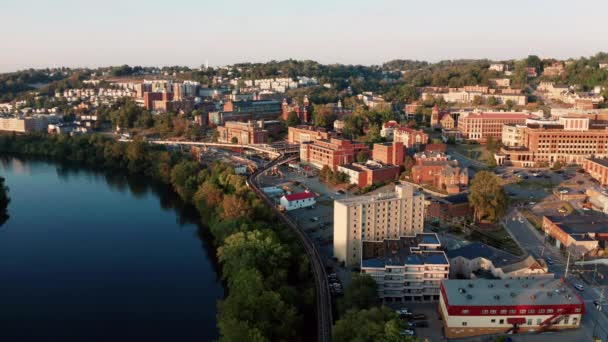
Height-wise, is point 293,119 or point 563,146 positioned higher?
point 293,119

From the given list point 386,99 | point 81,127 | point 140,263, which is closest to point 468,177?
point 140,263

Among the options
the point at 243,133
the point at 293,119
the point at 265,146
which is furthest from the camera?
the point at 293,119

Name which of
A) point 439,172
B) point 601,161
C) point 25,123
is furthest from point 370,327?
point 25,123

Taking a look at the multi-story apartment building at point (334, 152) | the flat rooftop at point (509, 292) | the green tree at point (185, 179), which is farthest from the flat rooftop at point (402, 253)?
the multi-story apartment building at point (334, 152)

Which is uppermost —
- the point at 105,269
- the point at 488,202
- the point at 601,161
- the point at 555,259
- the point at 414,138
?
Answer: the point at 414,138

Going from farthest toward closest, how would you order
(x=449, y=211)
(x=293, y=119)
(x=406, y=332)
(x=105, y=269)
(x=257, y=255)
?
1. (x=293, y=119)
2. (x=449, y=211)
3. (x=105, y=269)
4. (x=257, y=255)
5. (x=406, y=332)

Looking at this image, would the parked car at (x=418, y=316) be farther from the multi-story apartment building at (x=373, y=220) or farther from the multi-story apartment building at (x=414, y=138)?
the multi-story apartment building at (x=414, y=138)

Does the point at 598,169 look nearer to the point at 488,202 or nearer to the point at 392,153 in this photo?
the point at 488,202

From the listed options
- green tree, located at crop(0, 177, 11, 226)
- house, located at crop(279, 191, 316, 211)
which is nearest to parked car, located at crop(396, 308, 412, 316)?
house, located at crop(279, 191, 316, 211)
